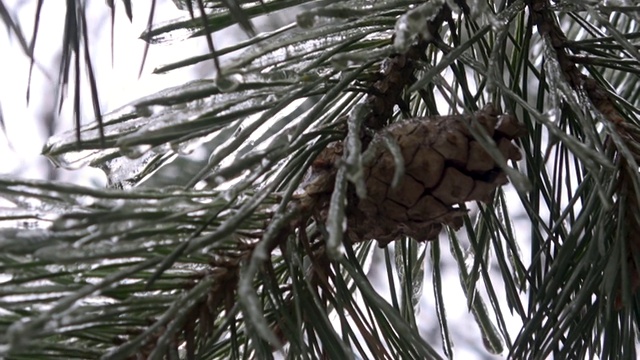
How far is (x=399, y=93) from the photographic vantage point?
403 mm

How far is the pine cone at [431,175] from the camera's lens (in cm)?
37

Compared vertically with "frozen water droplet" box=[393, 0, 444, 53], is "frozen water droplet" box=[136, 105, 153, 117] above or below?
above

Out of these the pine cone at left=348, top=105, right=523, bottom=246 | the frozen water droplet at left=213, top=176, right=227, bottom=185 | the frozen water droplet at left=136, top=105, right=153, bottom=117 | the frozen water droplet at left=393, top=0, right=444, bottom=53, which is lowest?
the pine cone at left=348, top=105, right=523, bottom=246

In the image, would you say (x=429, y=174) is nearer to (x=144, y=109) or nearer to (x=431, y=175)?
(x=431, y=175)

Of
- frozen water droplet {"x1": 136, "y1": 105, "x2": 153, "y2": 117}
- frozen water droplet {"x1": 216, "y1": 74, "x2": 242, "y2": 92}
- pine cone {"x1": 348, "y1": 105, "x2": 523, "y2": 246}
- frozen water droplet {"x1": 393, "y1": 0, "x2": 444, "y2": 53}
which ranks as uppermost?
frozen water droplet {"x1": 136, "y1": 105, "x2": 153, "y2": 117}

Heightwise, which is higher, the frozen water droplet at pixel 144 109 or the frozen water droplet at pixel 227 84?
the frozen water droplet at pixel 144 109

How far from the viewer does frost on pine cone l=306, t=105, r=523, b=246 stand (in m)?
0.37

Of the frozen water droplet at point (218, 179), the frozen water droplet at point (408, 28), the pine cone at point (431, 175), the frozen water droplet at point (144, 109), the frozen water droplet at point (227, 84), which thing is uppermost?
the frozen water droplet at point (144, 109)

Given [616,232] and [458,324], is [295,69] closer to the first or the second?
[616,232]

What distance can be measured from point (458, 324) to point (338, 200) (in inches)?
43.0

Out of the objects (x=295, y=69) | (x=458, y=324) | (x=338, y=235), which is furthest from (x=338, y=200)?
(x=458, y=324)

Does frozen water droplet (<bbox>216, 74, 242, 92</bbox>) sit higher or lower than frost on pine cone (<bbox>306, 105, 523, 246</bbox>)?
higher

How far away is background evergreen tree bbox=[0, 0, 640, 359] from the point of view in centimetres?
29

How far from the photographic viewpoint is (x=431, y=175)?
37 cm
